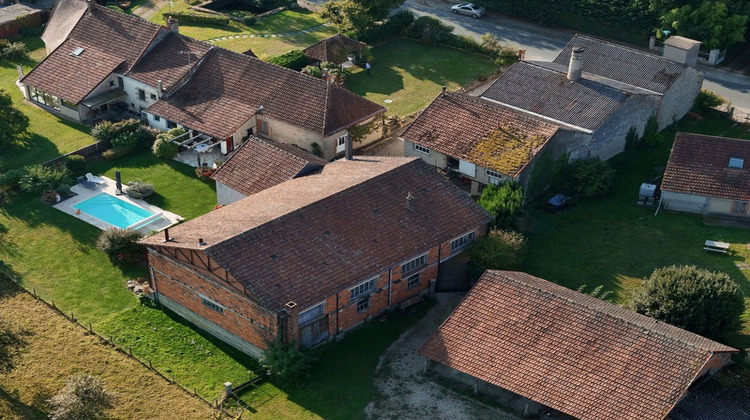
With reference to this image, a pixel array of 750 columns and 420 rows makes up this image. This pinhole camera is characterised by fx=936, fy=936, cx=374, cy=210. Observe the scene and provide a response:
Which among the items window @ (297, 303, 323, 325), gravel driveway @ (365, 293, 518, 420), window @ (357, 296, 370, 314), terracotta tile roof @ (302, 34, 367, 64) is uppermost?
terracotta tile roof @ (302, 34, 367, 64)

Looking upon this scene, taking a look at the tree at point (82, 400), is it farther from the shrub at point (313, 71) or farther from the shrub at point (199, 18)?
the shrub at point (199, 18)

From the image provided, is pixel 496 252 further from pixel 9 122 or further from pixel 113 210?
pixel 9 122

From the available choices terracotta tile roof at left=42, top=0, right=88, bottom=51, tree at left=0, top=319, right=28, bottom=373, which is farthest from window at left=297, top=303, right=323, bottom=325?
terracotta tile roof at left=42, top=0, right=88, bottom=51

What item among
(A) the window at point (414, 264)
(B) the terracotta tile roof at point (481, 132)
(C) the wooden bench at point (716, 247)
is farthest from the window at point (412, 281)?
(C) the wooden bench at point (716, 247)

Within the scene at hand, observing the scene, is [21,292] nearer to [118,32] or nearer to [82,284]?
[82,284]

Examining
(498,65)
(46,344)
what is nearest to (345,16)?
(498,65)

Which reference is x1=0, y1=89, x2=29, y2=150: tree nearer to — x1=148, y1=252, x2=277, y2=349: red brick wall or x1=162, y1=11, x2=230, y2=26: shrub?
x1=148, y1=252, x2=277, y2=349: red brick wall
